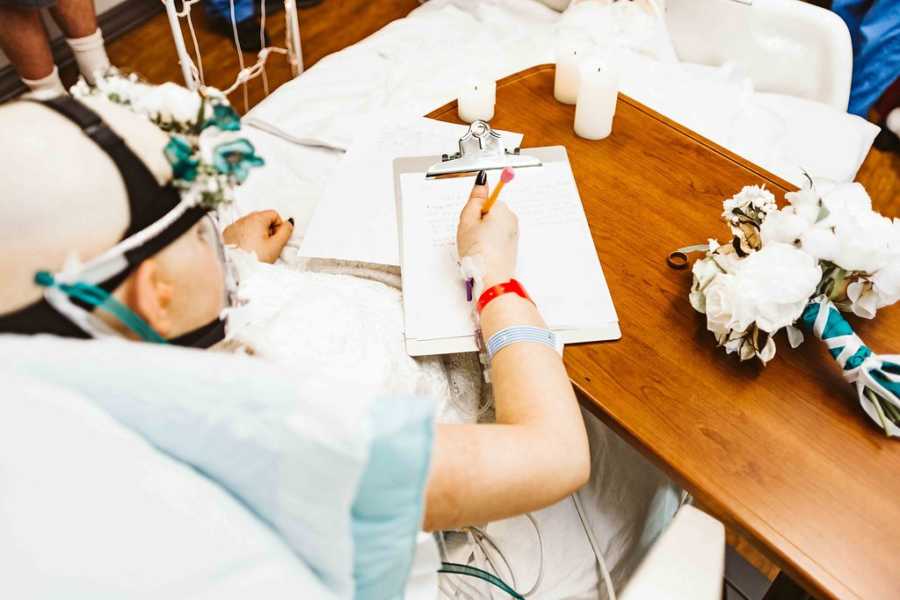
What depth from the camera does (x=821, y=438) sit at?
74 cm

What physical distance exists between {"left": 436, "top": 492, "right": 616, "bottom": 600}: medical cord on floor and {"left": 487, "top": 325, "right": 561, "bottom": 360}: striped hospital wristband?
27cm

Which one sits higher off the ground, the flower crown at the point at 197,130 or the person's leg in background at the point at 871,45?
the flower crown at the point at 197,130

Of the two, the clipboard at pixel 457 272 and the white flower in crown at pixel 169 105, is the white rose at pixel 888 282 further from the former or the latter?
the white flower in crown at pixel 169 105

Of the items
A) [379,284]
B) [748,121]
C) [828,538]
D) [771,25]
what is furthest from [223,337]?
[771,25]

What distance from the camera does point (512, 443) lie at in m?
0.65

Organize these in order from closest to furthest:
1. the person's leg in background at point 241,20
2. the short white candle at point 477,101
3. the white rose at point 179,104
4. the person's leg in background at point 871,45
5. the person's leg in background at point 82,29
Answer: the white rose at point 179,104 → the short white candle at point 477,101 → the person's leg in background at point 871,45 → the person's leg in background at point 82,29 → the person's leg in background at point 241,20

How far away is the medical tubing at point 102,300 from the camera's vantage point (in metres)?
0.51

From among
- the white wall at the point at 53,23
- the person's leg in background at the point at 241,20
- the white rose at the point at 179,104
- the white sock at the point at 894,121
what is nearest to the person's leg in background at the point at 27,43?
the white wall at the point at 53,23

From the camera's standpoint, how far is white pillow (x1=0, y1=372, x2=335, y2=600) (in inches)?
15.9

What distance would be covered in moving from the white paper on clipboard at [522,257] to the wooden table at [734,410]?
0.09 ft

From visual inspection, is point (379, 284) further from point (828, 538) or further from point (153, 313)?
point (828, 538)

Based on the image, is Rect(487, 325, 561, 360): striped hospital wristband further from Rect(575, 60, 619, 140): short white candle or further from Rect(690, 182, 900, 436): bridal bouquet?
Rect(575, 60, 619, 140): short white candle

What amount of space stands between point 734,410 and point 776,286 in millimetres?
156

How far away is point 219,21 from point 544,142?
93.8 inches
